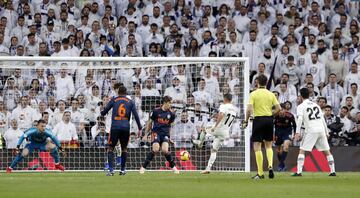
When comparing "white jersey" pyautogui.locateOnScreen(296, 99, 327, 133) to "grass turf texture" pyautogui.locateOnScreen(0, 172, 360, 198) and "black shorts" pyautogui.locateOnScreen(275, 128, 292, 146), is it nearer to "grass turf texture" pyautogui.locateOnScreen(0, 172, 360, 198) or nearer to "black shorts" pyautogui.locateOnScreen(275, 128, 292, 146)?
"grass turf texture" pyautogui.locateOnScreen(0, 172, 360, 198)

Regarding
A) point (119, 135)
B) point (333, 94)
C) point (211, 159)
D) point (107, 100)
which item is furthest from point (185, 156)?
point (333, 94)

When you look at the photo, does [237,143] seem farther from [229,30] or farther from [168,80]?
[229,30]

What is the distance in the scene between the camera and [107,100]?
2952 cm

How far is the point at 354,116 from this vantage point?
32.0m

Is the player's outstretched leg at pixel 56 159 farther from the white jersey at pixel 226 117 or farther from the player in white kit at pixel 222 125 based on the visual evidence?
the white jersey at pixel 226 117

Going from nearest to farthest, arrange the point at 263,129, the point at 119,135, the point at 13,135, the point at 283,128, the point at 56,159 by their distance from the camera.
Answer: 1. the point at 263,129
2. the point at 119,135
3. the point at 56,159
4. the point at 13,135
5. the point at 283,128

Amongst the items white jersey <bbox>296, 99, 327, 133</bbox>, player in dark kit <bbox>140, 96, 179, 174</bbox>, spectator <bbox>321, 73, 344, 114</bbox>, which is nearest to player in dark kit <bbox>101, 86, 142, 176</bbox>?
player in dark kit <bbox>140, 96, 179, 174</bbox>

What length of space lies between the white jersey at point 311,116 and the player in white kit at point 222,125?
110 inches

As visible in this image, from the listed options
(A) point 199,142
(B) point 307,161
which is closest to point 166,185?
(A) point 199,142

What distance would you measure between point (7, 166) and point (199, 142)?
17.4 feet

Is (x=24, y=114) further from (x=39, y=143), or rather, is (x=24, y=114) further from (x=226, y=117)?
(x=226, y=117)

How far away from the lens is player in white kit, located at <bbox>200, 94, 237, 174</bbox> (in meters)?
27.4

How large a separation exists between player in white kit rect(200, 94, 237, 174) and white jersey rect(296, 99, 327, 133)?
279 centimetres

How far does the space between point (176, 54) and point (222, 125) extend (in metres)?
5.47
